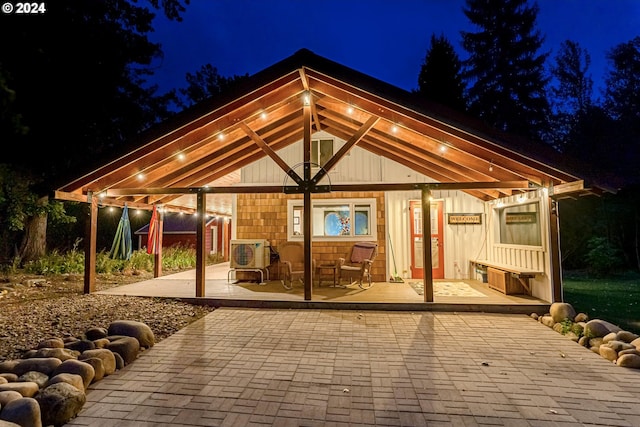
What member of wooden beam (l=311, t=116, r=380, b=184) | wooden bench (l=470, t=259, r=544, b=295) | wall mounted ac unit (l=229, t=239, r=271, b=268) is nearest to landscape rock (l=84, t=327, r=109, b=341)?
wooden beam (l=311, t=116, r=380, b=184)

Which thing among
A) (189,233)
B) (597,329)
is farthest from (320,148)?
(189,233)

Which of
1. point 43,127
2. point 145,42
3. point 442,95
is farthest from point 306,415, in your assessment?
point 442,95

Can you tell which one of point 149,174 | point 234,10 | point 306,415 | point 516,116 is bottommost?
point 306,415

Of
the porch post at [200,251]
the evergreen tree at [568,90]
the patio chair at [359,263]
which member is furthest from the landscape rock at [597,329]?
the evergreen tree at [568,90]

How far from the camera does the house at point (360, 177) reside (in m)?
4.80

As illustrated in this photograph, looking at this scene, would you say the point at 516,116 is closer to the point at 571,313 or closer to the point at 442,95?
the point at 442,95

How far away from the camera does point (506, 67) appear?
61.7 ft

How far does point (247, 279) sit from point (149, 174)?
10.5 ft

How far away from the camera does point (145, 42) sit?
11805mm

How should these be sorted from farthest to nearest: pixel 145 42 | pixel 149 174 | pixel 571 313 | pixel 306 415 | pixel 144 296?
pixel 145 42
pixel 149 174
pixel 144 296
pixel 571 313
pixel 306 415

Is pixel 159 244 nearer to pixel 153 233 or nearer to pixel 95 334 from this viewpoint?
pixel 153 233

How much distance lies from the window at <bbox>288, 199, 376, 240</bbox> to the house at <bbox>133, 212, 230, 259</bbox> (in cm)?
739

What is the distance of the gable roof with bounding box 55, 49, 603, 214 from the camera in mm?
4633

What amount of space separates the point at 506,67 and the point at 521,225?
16579mm
